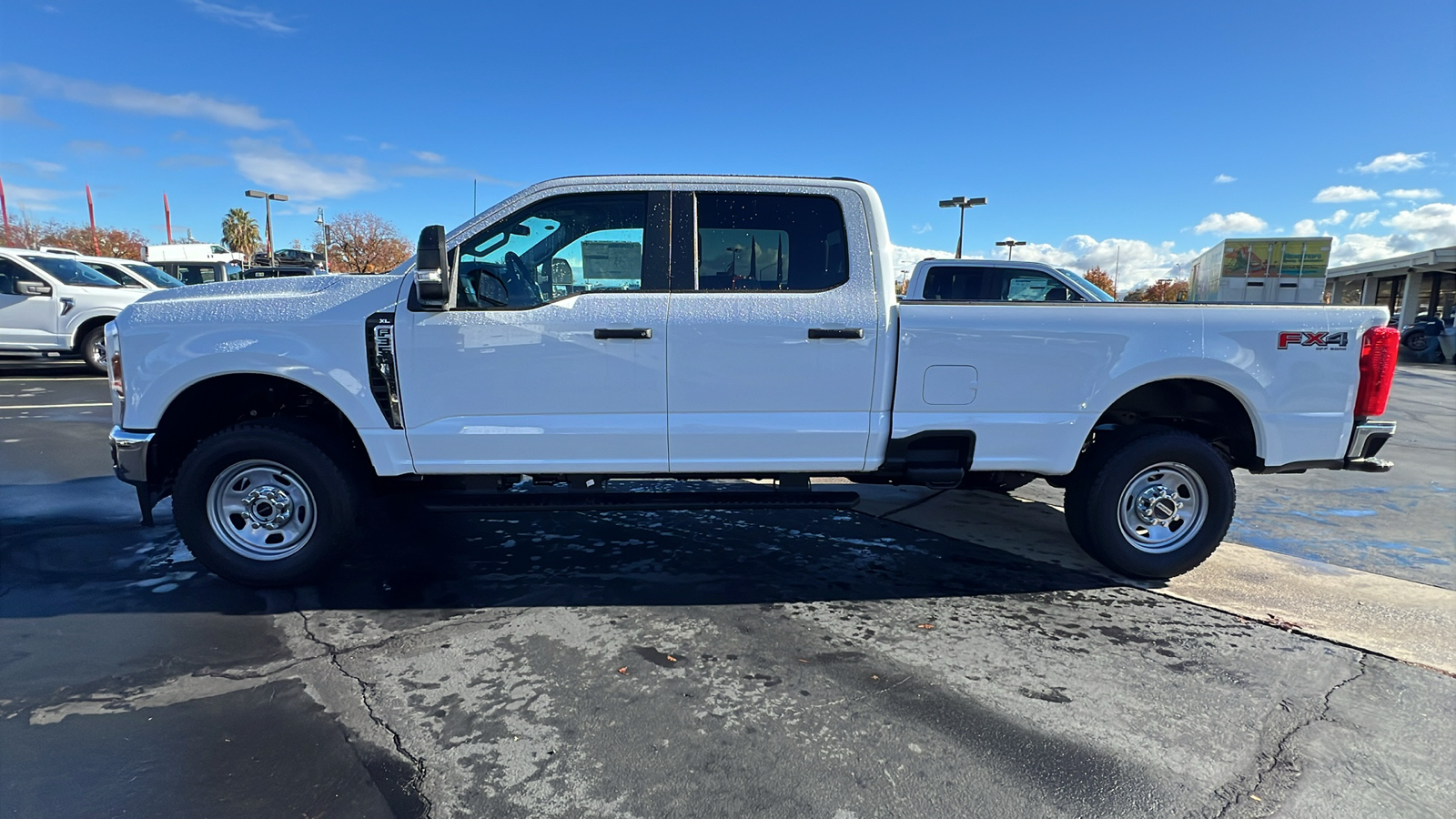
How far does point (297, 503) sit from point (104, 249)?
66775mm

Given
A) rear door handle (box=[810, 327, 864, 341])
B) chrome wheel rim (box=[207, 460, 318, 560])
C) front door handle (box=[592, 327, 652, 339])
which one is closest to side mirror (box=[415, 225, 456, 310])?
front door handle (box=[592, 327, 652, 339])

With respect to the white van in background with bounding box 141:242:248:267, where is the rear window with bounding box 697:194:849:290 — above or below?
below

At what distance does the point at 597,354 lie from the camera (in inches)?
143

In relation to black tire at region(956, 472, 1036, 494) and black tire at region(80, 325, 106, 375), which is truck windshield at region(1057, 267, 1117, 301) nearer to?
black tire at region(956, 472, 1036, 494)

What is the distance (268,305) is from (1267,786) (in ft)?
15.1

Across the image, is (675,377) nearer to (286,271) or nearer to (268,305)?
(268,305)

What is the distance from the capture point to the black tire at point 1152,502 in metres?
A: 3.96

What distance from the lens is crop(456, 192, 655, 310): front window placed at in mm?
3721

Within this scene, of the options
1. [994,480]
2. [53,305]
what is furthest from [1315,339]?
[53,305]

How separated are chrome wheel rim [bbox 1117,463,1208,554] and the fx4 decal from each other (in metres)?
0.85

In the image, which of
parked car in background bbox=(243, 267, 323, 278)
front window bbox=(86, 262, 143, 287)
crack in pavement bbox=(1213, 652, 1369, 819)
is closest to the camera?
crack in pavement bbox=(1213, 652, 1369, 819)

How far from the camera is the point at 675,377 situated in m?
3.69

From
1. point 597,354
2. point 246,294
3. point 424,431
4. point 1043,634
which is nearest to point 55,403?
point 246,294

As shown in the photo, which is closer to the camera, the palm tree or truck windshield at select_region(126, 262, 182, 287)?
truck windshield at select_region(126, 262, 182, 287)
